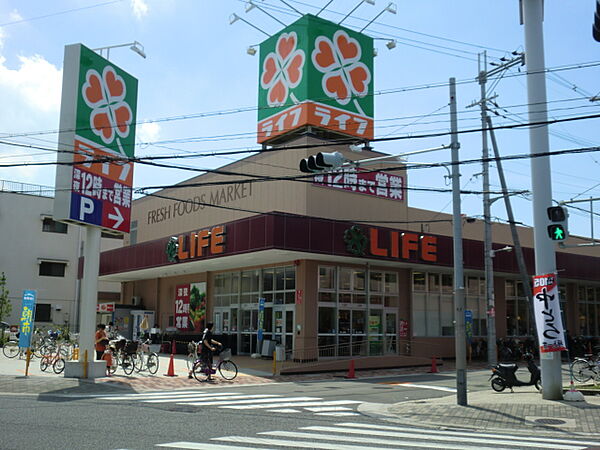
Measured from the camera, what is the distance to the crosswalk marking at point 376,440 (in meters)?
9.17

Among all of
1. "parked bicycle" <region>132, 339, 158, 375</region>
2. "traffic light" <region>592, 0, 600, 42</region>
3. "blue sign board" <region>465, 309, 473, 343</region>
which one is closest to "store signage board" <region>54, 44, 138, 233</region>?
"parked bicycle" <region>132, 339, 158, 375</region>

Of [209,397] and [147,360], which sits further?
[147,360]

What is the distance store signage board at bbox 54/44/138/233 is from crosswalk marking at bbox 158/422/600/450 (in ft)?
36.3

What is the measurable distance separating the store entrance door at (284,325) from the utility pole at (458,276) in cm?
1312

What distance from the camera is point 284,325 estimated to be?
1126 inches

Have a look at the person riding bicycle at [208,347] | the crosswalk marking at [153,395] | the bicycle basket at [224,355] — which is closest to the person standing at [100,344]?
the person riding bicycle at [208,347]

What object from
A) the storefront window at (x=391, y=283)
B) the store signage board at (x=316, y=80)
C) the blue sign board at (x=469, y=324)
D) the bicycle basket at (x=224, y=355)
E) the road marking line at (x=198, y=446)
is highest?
the store signage board at (x=316, y=80)

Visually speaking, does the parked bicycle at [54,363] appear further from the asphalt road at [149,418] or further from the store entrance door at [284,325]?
the store entrance door at [284,325]

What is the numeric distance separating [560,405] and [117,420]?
33.4 feet

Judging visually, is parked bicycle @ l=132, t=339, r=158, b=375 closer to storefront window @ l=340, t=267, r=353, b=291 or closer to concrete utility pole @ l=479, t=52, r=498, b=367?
storefront window @ l=340, t=267, r=353, b=291

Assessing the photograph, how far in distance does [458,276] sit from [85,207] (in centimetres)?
Answer: 1176

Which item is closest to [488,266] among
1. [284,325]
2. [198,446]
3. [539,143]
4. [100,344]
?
[284,325]

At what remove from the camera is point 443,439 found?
34.2ft

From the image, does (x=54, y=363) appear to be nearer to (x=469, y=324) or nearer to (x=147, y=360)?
(x=147, y=360)
